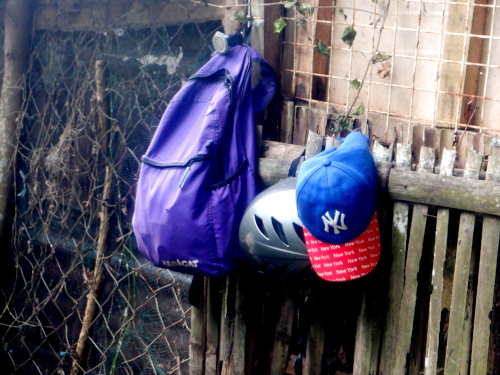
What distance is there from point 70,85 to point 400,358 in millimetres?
2913

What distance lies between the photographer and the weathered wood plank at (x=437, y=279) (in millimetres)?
2373

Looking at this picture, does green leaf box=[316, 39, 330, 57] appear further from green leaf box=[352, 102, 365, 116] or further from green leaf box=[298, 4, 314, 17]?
green leaf box=[352, 102, 365, 116]

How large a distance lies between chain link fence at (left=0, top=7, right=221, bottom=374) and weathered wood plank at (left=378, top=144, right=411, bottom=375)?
4.76 ft

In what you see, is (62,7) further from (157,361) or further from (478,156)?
(478,156)

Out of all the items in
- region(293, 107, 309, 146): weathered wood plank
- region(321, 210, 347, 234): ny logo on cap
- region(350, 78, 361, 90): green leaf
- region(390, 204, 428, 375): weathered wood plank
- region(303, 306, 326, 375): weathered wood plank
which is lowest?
region(303, 306, 326, 375): weathered wood plank

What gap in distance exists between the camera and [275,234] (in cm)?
241

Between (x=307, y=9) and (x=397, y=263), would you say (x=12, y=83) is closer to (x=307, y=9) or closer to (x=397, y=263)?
(x=307, y=9)

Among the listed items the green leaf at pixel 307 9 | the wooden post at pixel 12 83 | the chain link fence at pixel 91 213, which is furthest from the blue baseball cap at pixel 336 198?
the wooden post at pixel 12 83

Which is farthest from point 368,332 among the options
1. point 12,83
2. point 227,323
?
point 12,83

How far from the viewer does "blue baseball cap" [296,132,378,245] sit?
7.06 ft

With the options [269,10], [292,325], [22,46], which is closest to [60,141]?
[22,46]

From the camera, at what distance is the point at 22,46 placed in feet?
14.3

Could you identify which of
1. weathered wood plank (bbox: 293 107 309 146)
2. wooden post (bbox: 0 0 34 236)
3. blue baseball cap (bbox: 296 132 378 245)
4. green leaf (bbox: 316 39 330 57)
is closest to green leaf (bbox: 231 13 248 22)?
green leaf (bbox: 316 39 330 57)

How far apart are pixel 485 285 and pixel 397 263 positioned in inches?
13.5
